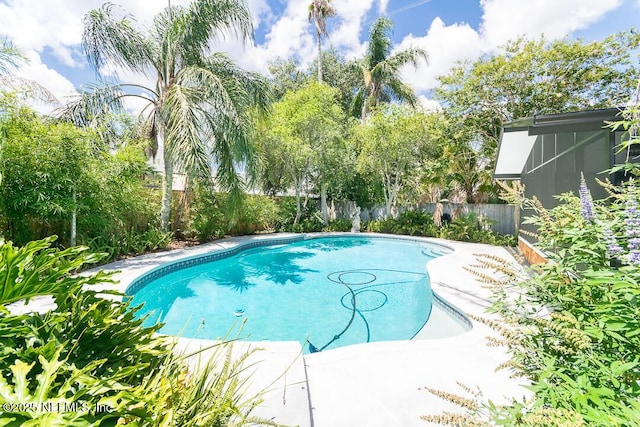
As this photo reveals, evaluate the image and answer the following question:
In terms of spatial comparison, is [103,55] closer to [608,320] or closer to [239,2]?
[239,2]

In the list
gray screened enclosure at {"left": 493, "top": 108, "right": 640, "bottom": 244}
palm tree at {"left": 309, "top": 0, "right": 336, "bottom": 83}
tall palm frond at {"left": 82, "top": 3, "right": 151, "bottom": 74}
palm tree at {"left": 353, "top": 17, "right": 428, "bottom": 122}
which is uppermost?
palm tree at {"left": 309, "top": 0, "right": 336, "bottom": 83}

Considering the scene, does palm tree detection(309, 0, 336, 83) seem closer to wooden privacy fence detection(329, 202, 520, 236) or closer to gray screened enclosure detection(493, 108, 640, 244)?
wooden privacy fence detection(329, 202, 520, 236)

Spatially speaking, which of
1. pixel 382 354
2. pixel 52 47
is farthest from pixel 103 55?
pixel 382 354

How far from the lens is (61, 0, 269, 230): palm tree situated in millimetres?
8289

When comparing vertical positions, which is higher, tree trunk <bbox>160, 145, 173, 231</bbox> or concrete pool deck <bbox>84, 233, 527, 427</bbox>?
tree trunk <bbox>160, 145, 173, 231</bbox>

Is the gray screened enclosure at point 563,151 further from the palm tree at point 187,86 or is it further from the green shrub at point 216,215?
the green shrub at point 216,215

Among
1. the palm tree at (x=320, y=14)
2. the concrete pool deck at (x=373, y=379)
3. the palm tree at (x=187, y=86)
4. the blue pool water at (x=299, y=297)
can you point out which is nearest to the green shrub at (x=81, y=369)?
the concrete pool deck at (x=373, y=379)

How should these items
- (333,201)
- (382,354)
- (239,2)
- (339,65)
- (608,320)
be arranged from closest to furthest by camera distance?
(608,320) < (382,354) < (239,2) < (333,201) < (339,65)

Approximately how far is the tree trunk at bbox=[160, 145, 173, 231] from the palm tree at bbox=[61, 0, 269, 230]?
0.03 m

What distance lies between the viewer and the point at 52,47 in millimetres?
7762

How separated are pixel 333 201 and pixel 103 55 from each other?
12.0m

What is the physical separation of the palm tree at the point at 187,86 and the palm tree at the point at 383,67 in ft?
31.8

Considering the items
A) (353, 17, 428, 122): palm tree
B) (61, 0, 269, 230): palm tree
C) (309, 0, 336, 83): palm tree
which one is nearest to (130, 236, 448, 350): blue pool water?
(61, 0, 269, 230): palm tree

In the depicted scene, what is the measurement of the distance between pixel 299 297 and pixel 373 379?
3.85 metres
